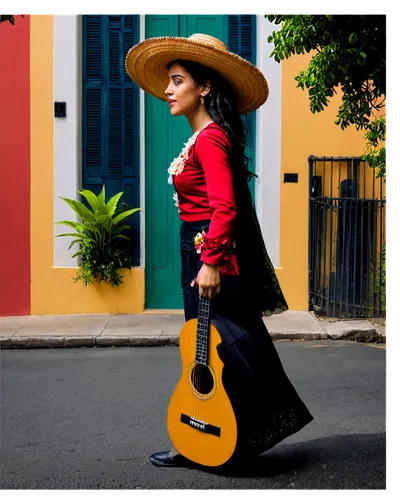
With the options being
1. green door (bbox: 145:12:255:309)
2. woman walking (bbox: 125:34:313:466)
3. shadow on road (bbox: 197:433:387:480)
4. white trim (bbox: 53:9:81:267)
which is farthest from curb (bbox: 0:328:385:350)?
woman walking (bbox: 125:34:313:466)

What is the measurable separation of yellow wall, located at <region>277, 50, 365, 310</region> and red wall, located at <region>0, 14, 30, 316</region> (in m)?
3.24

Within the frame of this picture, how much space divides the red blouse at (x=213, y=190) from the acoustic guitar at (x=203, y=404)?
0.28 metres

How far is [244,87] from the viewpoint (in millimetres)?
4570

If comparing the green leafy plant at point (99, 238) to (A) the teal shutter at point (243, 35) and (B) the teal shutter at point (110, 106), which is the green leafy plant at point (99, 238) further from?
(A) the teal shutter at point (243, 35)

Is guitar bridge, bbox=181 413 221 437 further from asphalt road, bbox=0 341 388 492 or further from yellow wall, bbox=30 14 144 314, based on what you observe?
yellow wall, bbox=30 14 144 314

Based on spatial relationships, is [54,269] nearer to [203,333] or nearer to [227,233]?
[203,333]

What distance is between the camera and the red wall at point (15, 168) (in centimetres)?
1044

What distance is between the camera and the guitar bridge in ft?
14.2

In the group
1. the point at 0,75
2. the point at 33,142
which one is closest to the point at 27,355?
the point at 33,142

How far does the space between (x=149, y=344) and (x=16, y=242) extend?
2.66 metres

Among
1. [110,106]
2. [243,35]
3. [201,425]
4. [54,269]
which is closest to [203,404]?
[201,425]

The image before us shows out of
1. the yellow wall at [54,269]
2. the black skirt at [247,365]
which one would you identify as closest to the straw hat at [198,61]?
the black skirt at [247,365]

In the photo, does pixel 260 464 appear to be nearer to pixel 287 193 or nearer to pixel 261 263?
pixel 261 263
